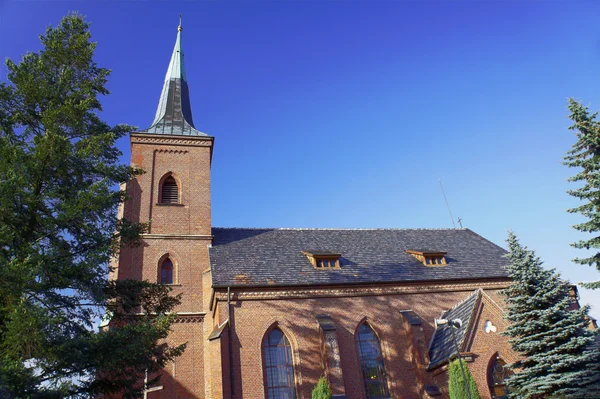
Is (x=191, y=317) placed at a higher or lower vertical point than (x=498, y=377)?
higher

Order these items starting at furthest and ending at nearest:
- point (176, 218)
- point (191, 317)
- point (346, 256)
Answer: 1. point (346, 256)
2. point (176, 218)
3. point (191, 317)

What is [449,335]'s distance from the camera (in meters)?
18.9

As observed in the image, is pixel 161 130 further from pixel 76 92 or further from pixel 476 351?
pixel 476 351

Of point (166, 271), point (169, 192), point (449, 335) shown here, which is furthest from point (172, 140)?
point (449, 335)

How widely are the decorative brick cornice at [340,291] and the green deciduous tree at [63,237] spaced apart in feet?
21.7

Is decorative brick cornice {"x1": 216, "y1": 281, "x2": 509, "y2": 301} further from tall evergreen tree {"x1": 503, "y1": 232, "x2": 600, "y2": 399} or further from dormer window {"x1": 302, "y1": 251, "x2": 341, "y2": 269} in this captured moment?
tall evergreen tree {"x1": 503, "y1": 232, "x2": 600, "y2": 399}

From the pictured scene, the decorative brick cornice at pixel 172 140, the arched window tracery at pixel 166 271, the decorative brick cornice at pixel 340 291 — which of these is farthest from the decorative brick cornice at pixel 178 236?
the decorative brick cornice at pixel 172 140

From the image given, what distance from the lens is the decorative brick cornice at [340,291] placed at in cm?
1925

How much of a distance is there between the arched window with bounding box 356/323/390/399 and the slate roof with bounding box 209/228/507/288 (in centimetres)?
237

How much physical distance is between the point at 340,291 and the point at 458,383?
6.31 meters

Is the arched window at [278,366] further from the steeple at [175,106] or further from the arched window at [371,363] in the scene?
the steeple at [175,106]

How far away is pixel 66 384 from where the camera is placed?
9.33 meters

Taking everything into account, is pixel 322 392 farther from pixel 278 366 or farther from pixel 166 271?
pixel 166 271

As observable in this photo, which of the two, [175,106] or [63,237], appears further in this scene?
[175,106]
